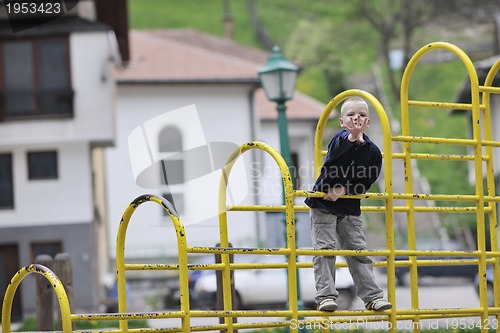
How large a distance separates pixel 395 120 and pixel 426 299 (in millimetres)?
31609

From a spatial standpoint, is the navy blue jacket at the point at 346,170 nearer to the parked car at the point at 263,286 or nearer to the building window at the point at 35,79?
the parked car at the point at 263,286

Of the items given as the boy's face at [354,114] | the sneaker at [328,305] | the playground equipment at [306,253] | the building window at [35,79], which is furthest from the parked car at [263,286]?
the boy's face at [354,114]

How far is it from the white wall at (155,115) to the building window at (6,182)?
7.48 metres

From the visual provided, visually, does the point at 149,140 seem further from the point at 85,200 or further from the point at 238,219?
the point at 85,200

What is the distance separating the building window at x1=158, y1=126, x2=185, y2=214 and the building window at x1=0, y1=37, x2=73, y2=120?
7804mm

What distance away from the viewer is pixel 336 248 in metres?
8.00

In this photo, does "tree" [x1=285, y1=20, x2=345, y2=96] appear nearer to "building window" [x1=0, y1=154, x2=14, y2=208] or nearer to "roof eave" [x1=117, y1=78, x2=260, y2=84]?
"roof eave" [x1=117, y1=78, x2=260, y2=84]

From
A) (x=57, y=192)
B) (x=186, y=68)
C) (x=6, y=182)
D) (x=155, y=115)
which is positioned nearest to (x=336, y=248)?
(x=57, y=192)

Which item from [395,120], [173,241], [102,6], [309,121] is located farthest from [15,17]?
[395,120]

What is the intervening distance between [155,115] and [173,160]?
162 centimetres

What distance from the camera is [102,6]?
29.6 meters

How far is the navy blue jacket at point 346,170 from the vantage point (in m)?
7.77

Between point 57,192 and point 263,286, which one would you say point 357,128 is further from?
point 57,192

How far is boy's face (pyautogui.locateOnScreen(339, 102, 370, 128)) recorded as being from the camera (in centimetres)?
770
